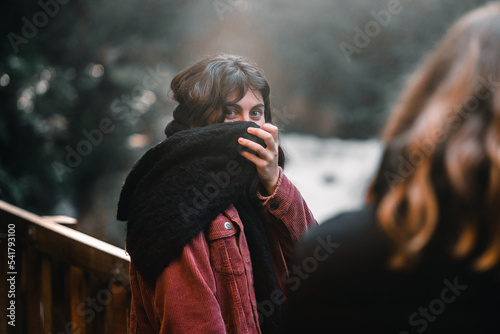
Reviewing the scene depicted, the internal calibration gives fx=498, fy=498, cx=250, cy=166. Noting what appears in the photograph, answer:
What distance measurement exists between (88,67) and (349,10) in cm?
269

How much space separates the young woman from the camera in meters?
1.13

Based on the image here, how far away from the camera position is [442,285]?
2.18 ft

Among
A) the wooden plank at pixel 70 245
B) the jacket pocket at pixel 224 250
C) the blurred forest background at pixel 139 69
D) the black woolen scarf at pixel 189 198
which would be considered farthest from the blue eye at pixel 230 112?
the blurred forest background at pixel 139 69

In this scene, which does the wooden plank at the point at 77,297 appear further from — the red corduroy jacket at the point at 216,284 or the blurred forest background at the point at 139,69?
the blurred forest background at the point at 139,69

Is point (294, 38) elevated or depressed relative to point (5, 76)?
elevated

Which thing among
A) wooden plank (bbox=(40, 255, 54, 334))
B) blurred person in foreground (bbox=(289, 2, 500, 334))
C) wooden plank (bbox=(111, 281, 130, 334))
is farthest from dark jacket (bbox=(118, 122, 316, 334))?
wooden plank (bbox=(40, 255, 54, 334))

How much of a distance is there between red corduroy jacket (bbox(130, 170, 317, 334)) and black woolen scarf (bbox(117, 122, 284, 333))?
0.10ft

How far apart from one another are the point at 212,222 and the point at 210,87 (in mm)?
401

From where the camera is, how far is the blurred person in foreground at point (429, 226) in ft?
2.08

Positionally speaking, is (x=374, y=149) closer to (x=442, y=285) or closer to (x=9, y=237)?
(x=9, y=237)

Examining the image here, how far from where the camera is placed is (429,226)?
642mm

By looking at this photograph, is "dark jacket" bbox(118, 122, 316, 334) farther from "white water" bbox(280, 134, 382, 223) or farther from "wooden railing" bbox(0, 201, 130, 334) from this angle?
"white water" bbox(280, 134, 382, 223)

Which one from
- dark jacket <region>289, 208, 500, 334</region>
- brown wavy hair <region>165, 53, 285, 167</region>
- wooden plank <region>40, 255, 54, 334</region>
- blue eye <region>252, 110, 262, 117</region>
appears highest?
brown wavy hair <region>165, 53, 285, 167</region>

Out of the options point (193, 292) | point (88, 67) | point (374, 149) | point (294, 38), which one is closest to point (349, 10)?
point (294, 38)
